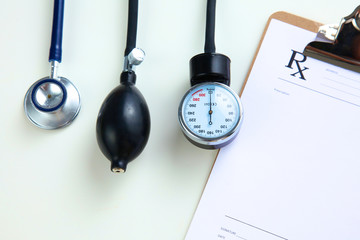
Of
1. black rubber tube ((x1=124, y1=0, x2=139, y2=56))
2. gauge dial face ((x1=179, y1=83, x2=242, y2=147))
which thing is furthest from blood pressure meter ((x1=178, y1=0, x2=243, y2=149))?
black rubber tube ((x1=124, y1=0, x2=139, y2=56))

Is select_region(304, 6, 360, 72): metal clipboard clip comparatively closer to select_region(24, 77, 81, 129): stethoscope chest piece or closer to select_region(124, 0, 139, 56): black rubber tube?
select_region(124, 0, 139, 56): black rubber tube

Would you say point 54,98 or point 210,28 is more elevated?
point 210,28

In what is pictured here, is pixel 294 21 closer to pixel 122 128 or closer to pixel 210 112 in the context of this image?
pixel 210 112

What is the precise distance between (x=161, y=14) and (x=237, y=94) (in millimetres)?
227

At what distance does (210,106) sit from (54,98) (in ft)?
0.96

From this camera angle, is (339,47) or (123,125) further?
(339,47)

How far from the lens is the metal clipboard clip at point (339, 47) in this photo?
662 millimetres

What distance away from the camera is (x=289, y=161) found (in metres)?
0.63

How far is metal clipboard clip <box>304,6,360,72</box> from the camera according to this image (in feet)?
2.17

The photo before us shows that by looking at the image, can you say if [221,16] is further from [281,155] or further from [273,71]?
[281,155]

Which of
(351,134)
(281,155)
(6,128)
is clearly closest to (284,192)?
(281,155)

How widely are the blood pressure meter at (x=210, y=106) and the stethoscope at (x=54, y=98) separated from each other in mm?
212

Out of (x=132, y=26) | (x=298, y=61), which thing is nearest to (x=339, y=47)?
(x=298, y=61)

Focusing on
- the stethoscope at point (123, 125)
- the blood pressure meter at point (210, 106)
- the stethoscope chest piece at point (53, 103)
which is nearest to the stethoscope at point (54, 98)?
the stethoscope chest piece at point (53, 103)
